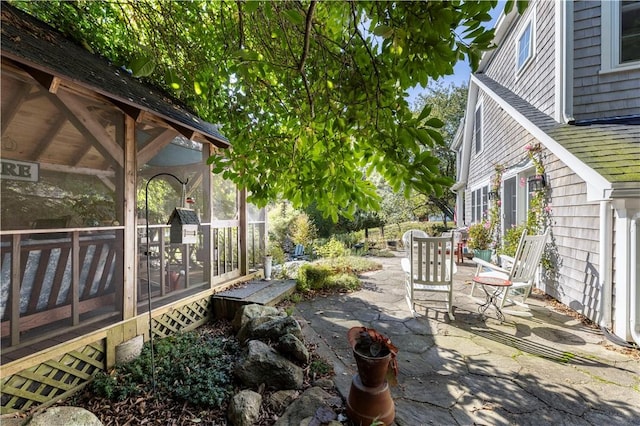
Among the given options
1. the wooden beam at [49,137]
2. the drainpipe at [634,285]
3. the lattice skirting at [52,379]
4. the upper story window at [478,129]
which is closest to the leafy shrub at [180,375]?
the lattice skirting at [52,379]

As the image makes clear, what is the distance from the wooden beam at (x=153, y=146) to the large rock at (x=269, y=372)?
8.49ft

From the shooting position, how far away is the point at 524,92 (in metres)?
6.26

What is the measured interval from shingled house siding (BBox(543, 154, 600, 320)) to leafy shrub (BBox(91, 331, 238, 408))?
452 cm

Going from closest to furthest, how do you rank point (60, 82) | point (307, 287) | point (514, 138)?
point (60, 82)
point (307, 287)
point (514, 138)

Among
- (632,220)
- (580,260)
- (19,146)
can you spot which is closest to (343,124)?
(19,146)

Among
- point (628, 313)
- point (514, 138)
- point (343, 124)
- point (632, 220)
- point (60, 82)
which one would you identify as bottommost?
point (628, 313)

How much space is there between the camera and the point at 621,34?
4.35m

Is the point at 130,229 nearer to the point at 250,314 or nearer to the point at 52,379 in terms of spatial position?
the point at 52,379

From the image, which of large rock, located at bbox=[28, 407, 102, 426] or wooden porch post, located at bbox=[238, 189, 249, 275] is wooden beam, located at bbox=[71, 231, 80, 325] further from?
wooden porch post, located at bbox=[238, 189, 249, 275]

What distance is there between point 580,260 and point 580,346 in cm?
143

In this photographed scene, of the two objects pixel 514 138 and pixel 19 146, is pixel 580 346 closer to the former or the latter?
pixel 514 138

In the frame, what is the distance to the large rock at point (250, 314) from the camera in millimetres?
3629

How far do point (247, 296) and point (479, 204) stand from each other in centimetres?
807

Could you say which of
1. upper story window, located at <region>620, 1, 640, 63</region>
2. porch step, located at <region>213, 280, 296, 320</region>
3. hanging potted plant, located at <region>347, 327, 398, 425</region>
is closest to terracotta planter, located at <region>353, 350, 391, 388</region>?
hanging potted plant, located at <region>347, 327, 398, 425</region>
